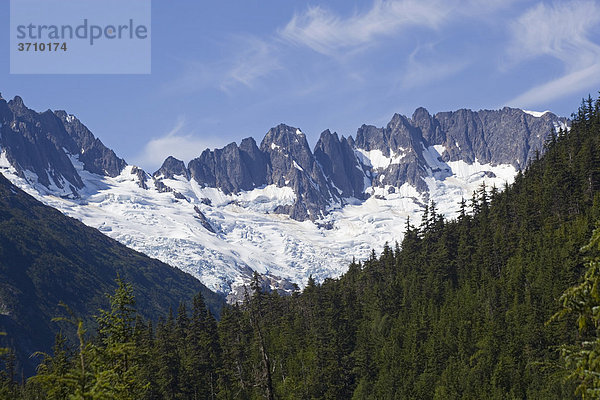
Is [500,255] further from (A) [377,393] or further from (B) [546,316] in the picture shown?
(A) [377,393]

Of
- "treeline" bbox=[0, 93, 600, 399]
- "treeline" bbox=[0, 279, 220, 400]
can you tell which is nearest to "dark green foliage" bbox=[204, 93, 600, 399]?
"treeline" bbox=[0, 93, 600, 399]

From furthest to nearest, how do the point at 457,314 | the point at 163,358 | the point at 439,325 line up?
the point at 439,325
the point at 457,314
the point at 163,358

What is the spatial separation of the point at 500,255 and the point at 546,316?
23325 millimetres

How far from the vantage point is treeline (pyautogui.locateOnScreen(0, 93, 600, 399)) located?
74812mm

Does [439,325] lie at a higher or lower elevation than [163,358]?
higher

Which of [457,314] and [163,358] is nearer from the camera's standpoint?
[163,358]

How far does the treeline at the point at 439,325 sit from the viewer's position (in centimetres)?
7481

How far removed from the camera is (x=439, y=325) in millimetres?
88500

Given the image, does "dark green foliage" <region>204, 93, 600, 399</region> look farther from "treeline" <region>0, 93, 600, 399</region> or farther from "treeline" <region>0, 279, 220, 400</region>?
"treeline" <region>0, 279, 220, 400</region>

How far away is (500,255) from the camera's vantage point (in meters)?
99.3

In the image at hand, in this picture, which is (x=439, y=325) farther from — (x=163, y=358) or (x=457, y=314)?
(x=163, y=358)

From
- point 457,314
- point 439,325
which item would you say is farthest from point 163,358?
point 457,314

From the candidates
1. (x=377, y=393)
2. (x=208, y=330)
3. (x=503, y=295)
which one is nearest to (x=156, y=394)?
(x=208, y=330)

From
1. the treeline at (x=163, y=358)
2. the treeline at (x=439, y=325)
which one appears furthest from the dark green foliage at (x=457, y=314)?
the treeline at (x=163, y=358)
